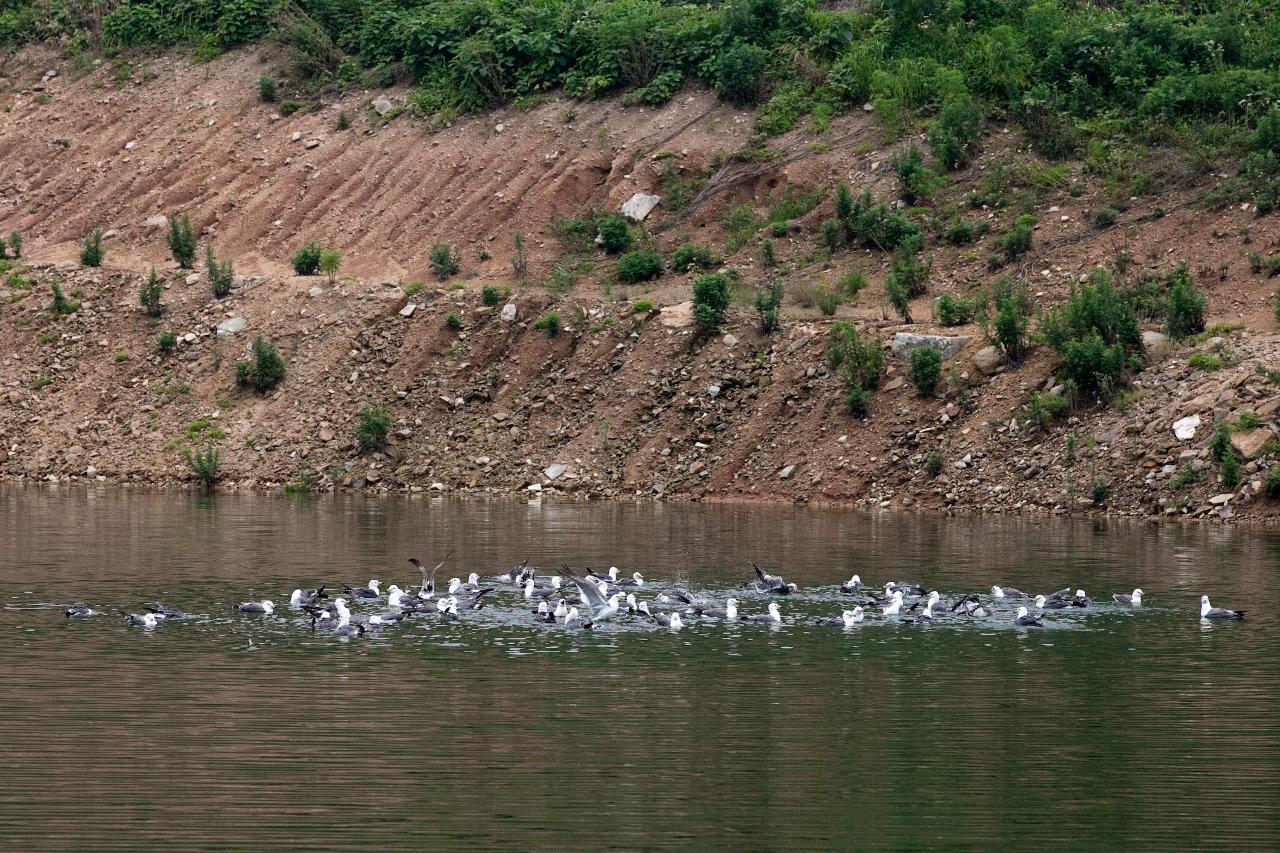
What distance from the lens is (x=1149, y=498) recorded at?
43.2 m

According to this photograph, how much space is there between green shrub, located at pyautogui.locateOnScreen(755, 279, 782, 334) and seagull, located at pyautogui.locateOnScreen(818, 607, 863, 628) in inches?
936

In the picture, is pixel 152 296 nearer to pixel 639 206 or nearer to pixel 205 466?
pixel 205 466

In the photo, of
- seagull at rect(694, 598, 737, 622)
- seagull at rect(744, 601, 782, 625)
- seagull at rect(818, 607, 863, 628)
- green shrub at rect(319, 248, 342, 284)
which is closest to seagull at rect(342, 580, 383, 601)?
seagull at rect(694, 598, 737, 622)

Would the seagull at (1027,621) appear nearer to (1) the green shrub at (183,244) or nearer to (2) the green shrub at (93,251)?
(1) the green shrub at (183,244)

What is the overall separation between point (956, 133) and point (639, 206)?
997 cm

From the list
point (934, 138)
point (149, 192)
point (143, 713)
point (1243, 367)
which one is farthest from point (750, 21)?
point (143, 713)

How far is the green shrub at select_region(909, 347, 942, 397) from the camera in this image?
47500 millimetres

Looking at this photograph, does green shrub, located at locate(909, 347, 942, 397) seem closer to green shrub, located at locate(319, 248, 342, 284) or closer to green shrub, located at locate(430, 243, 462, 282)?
green shrub, located at locate(430, 243, 462, 282)

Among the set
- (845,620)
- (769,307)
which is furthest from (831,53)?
(845,620)

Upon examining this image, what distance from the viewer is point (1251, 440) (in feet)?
138

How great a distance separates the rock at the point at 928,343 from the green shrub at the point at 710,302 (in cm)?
502

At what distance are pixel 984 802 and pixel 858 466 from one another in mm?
30652

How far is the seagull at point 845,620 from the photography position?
89.6 ft

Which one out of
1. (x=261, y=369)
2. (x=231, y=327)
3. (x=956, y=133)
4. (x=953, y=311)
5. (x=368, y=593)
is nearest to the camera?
(x=368, y=593)
